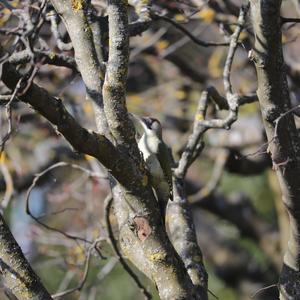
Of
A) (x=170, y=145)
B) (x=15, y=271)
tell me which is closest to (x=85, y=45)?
(x=15, y=271)

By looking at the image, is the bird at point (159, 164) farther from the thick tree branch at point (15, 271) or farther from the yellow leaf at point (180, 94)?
the yellow leaf at point (180, 94)

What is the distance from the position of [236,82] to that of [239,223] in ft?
5.12

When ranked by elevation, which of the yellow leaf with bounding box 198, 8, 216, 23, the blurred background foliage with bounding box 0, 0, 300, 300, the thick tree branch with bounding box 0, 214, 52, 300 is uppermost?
the thick tree branch with bounding box 0, 214, 52, 300

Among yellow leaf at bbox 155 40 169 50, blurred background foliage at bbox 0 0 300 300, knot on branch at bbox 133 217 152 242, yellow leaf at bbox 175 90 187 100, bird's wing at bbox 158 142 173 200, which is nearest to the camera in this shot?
knot on branch at bbox 133 217 152 242

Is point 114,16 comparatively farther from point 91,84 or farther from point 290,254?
point 290,254

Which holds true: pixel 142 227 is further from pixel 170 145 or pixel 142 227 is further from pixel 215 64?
pixel 215 64

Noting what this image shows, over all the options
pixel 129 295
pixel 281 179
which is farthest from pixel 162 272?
pixel 129 295

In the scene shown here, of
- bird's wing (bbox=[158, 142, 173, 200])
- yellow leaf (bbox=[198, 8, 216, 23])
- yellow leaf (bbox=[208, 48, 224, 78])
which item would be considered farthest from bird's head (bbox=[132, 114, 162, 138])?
yellow leaf (bbox=[208, 48, 224, 78])

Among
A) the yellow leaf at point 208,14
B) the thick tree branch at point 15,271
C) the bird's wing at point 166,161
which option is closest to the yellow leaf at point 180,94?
the yellow leaf at point 208,14

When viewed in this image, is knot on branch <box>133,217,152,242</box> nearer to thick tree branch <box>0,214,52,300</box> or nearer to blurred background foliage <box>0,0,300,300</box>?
thick tree branch <box>0,214,52,300</box>

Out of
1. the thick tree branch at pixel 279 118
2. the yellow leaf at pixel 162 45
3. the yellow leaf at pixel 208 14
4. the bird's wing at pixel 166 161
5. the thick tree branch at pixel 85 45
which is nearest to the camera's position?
the thick tree branch at pixel 279 118

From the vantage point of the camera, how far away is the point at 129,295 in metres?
11.3

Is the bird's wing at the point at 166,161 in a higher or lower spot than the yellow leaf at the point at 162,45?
higher

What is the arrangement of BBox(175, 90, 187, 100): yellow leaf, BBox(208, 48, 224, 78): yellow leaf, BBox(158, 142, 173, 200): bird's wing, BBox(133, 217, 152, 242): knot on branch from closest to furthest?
BBox(133, 217, 152, 242): knot on branch, BBox(158, 142, 173, 200): bird's wing, BBox(208, 48, 224, 78): yellow leaf, BBox(175, 90, 187, 100): yellow leaf
